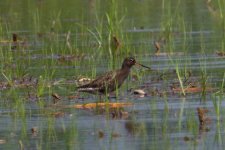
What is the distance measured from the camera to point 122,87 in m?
13.8

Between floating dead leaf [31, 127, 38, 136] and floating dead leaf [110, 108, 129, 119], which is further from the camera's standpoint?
floating dead leaf [110, 108, 129, 119]

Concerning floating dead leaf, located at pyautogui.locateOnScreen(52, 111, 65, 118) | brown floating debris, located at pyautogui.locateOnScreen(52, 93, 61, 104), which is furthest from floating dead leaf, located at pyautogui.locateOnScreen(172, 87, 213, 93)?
floating dead leaf, located at pyautogui.locateOnScreen(52, 111, 65, 118)

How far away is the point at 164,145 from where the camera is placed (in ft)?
30.9

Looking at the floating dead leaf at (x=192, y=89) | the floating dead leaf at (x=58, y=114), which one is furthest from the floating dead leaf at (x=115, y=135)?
the floating dead leaf at (x=192, y=89)

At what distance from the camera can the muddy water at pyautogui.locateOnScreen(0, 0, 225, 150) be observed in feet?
33.0

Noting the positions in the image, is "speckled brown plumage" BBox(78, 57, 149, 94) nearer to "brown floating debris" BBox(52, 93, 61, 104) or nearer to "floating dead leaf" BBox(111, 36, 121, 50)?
"brown floating debris" BBox(52, 93, 61, 104)

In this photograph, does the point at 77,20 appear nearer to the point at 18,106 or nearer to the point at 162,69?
the point at 162,69

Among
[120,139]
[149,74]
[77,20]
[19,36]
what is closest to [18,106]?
[120,139]

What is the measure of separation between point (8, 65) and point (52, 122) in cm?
455

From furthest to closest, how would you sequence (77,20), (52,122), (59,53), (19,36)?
(77,20)
(19,36)
(59,53)
(52,122)

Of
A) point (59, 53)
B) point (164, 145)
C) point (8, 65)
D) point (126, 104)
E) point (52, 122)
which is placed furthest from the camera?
point (59, 53)

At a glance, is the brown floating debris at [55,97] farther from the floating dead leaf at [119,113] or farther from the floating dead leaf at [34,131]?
the floating dead leaf at [34,131]

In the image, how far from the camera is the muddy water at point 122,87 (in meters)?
10.1

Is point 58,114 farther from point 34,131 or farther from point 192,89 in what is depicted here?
point 192,89
